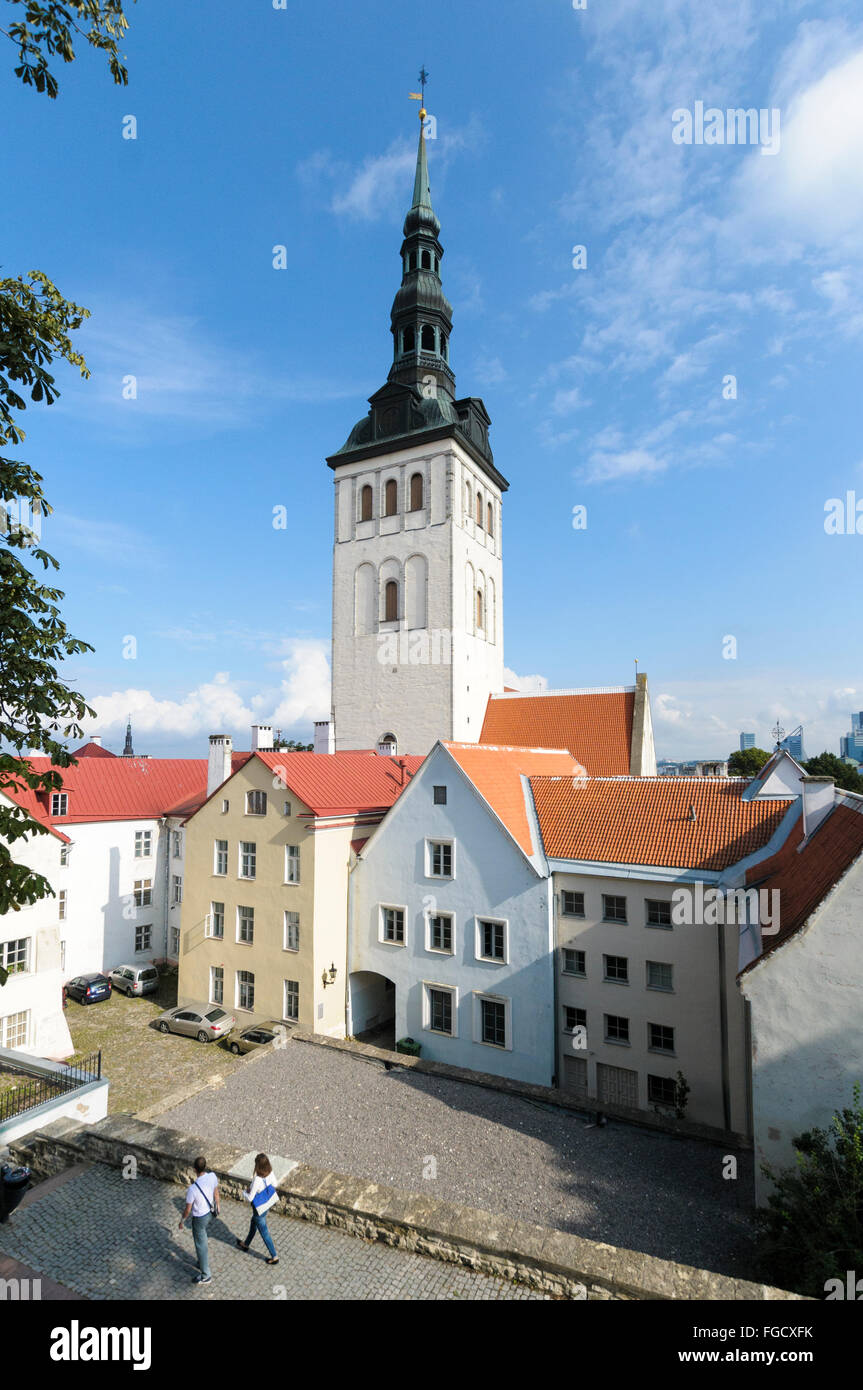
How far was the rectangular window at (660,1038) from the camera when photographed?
60.9 feet

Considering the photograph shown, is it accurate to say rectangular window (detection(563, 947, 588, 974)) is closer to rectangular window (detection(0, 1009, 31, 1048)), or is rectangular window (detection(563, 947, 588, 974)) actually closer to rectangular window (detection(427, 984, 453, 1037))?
rectangular window (detection(427, 984, 453, 1037))

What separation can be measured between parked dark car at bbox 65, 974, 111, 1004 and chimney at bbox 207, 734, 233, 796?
10189mm

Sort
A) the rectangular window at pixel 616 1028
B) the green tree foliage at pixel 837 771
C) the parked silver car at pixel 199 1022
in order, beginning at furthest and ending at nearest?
1. the green tree foliage at pixel 837 771
2. the parked silver car at pixel 199 1022
3. the rectangular window at pixel 616 1028

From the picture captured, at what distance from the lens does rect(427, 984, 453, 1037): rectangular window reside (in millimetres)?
21938

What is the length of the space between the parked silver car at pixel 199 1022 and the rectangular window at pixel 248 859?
18.0 feet

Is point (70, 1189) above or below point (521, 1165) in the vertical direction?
above

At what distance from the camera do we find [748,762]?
224 ft

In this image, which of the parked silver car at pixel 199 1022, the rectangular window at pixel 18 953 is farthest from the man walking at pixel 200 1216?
the parked silver car at pixel 199 1022

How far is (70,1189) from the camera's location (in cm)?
1042

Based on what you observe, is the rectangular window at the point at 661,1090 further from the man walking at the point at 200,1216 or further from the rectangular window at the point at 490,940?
the man walking at the point at 200,1216

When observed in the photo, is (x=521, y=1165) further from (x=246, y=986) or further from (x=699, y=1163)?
(x=246, y=986)
